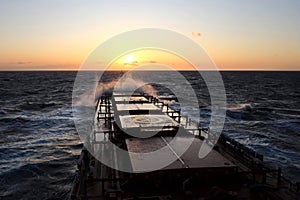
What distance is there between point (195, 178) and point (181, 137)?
4.70m

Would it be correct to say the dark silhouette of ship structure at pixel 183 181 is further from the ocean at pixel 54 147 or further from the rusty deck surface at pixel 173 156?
the ocean at pixel 54 147

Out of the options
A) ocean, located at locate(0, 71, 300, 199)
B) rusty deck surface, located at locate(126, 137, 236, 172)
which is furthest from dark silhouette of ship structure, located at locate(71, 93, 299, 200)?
ocean, located at locate(0, 71, 300, 199)

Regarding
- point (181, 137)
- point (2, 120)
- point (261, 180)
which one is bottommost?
point (2, 120)

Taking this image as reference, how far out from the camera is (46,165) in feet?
81.0

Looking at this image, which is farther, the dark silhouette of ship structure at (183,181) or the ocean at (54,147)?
the ocean at (54,147)

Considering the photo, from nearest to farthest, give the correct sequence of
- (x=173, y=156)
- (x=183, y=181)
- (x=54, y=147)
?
(x=183, y=181)
(x=173, y=156)
(x=54, y=147)

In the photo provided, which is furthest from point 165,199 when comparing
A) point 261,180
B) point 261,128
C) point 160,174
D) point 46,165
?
point 261,128

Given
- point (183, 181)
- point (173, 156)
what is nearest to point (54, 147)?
point (173, 156)

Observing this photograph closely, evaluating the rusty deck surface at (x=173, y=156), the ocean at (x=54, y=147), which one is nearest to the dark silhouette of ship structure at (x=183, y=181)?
Answer: the rusty deck surface at (x=173, y=156)

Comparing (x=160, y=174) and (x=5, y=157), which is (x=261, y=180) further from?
(x=5, y=157)

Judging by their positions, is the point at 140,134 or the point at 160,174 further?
the point at 140,134

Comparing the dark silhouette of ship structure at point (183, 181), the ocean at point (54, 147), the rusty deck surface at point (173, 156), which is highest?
the rusty deck surface at point (173, 156)

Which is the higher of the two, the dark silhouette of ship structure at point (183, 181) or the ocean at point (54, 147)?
the dark silhouette of ship structure at point (183, 181)

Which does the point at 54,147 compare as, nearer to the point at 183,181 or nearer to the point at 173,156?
the point at 173,156
